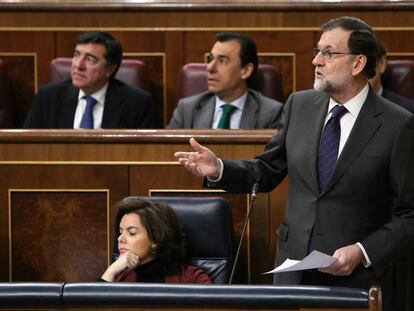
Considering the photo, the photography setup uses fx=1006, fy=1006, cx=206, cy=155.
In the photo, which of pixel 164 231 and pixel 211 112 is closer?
pixel 164 231

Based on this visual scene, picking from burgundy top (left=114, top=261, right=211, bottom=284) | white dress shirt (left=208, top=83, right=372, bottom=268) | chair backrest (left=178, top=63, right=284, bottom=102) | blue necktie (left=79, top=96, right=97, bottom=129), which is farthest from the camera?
chair backrest (left=178, top=63, right=284, bottom=102)

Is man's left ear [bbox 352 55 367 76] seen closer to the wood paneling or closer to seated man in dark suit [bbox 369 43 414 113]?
seated man in dark suit [bbox 369 43 414 113]

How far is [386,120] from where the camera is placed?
75.2 inches

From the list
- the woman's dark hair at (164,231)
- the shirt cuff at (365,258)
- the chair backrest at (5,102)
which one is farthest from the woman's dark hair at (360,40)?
the chair backrest at (5,102)

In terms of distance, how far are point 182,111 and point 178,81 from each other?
0.87 ft

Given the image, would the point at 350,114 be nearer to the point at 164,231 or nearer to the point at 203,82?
the point at 164,231

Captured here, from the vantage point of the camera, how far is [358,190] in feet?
6.21

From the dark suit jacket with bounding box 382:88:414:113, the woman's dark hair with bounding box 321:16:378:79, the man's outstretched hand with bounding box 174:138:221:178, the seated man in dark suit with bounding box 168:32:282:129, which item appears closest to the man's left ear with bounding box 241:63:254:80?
the seated man in dark suit with bounding box 168:32:282:129

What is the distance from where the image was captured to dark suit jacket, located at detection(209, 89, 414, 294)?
1.86 m

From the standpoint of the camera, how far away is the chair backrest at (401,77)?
10.0 ft

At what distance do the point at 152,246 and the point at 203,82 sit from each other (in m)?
1.05

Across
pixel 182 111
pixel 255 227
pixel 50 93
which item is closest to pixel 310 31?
pixel 182 111

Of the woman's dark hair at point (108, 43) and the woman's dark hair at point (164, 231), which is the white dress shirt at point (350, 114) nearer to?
the woman's dark hair at point (164, 231)

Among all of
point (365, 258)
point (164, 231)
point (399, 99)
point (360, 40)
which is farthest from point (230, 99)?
point (365, 258)
